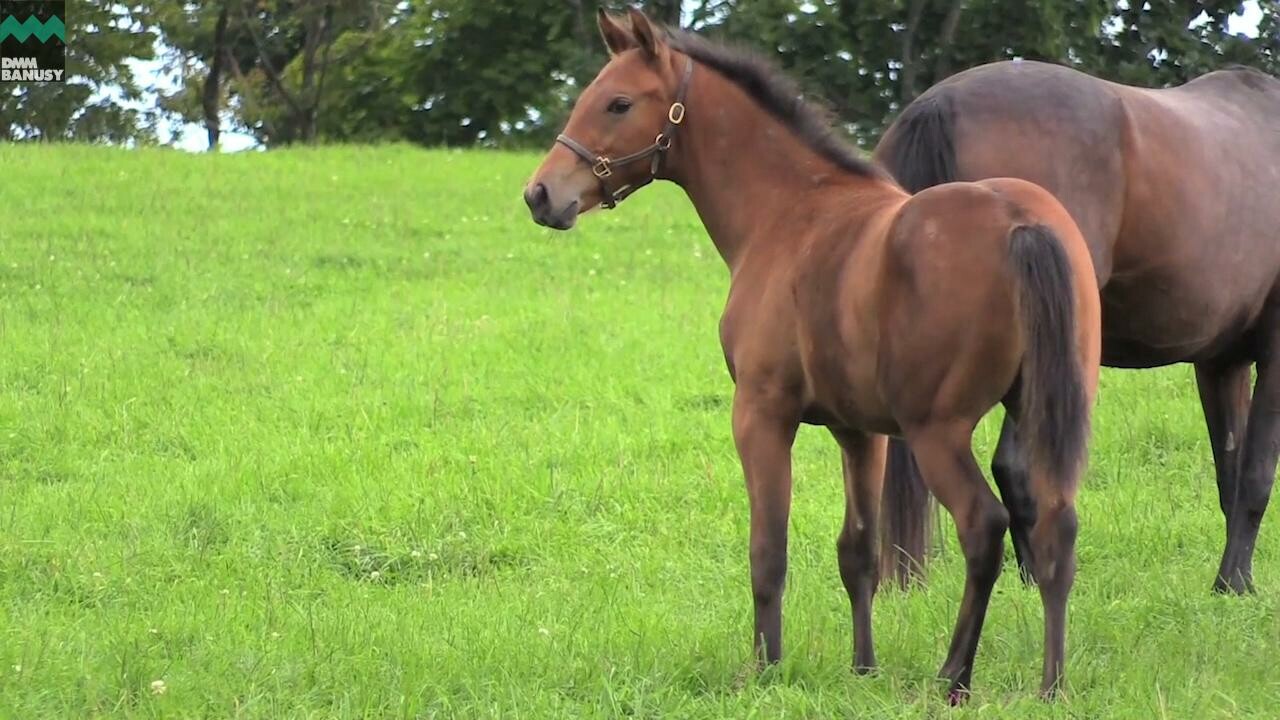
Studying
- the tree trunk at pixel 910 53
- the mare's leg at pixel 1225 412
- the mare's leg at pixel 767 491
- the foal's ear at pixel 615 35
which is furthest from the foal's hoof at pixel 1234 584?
the tree trunk at pixel 910 53

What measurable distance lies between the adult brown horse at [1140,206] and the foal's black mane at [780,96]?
0.81 m

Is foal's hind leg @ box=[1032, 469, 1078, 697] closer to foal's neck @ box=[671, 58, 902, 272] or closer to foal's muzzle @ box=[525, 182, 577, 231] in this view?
foal's neck @ box=[671, 58, 902, 272]

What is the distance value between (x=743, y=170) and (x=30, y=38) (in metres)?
24.1

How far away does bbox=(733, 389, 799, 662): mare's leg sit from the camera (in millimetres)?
4441

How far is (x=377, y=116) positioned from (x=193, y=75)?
8.06 meters

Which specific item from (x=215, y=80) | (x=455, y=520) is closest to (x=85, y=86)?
(x=215, y=80)

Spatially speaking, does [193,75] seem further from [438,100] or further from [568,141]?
[568,141]

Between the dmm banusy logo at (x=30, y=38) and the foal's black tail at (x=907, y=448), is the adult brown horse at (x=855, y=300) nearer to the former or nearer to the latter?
the foal's black tail at (x=907, y=448)

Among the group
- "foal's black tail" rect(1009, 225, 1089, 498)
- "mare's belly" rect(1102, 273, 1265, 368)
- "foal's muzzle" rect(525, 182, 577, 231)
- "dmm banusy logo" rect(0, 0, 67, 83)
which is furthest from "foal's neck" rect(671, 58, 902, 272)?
"dmm banusy logo" rect(0, 0, 67, 83)

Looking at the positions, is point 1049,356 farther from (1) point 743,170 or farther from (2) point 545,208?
(2) point 545,208

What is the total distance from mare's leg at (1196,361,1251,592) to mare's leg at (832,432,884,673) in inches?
97.4

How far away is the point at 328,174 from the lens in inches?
714

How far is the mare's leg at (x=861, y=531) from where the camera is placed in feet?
15.2

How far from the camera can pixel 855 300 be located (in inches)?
163
